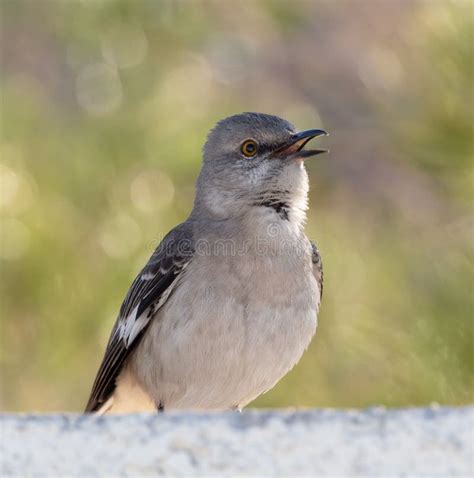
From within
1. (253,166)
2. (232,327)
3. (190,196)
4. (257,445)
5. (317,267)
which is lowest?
(257,445)

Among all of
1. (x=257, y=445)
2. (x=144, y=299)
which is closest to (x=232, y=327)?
(x=144, y=299)

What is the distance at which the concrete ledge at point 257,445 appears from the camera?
913mm

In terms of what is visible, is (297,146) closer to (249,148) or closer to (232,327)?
(249,148)

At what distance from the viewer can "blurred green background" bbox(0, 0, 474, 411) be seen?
2625 millimetres

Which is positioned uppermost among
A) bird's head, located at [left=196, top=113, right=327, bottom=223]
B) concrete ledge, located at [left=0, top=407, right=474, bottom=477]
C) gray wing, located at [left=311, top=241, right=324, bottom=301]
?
bird's head, located at [left=196, top=113, right=327, bottom=223]

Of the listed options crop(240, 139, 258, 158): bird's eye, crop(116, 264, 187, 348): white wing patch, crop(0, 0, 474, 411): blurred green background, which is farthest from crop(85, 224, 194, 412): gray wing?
crop(0, 0, 474, 411): blurred green background

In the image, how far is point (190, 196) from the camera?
4.21 meters

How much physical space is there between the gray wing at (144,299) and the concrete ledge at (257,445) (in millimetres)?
1735

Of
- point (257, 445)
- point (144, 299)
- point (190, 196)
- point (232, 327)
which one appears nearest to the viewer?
point (257, 445)

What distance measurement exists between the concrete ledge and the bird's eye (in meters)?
1.96

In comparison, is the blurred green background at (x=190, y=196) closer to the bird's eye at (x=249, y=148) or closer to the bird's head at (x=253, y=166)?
the bird's head at (x=253, y=166)

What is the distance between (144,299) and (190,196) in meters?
1.47

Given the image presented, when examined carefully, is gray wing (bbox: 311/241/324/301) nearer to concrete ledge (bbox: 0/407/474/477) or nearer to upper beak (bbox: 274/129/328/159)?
upper beak (bbox: 274/129/328/159)

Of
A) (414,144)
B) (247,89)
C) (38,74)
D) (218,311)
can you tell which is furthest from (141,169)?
(38,74)
